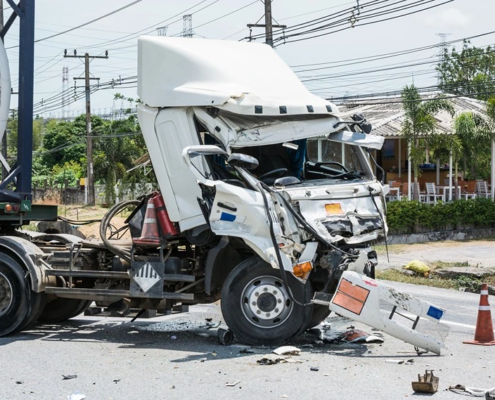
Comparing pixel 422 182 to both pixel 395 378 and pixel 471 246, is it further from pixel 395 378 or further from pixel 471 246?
pixel 395 378

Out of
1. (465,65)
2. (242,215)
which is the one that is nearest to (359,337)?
(242,215)

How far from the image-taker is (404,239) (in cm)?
2884

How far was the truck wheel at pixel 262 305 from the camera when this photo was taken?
9031mm

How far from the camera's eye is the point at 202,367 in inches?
317

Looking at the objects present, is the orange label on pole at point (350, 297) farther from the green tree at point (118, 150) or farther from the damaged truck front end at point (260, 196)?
the green tree at point (118, 150)

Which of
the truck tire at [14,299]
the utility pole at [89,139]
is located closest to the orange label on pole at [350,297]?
the truck tire at [14,299]

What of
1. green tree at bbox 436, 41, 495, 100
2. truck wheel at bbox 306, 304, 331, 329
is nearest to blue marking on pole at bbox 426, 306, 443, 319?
truck wheel at bbox 306, 304, 331, 329

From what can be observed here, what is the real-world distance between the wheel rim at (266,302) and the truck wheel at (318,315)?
35.0 inches

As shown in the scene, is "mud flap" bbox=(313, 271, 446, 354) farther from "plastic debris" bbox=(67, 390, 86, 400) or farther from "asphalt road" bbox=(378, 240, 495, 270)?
"asphalt road" bbox=(378, 240, 495, 270)

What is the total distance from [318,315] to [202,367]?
7.74 feet

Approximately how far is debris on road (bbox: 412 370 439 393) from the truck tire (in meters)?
4.92

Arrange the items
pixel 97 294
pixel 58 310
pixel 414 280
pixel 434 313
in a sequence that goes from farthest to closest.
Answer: pixel 414 280 < pixel 58 310 < pixel 97 294 < pixel 434 313

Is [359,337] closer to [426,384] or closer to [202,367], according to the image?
[202,367]

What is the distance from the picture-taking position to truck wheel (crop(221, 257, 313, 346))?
903 cm
